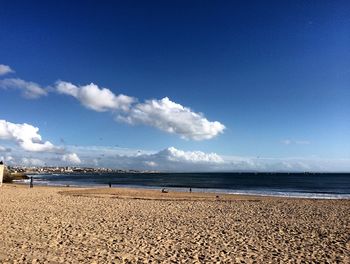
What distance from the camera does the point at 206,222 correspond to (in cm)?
1738

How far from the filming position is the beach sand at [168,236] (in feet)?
34.5

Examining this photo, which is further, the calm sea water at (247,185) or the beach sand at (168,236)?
the calm sea water at (247,185)

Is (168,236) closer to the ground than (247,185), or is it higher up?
higher up

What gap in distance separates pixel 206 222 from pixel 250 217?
10.2ft

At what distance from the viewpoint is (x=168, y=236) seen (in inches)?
535

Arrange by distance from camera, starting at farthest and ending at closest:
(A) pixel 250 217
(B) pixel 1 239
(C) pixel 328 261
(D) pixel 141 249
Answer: (A) pixel 250 217 → (B) pixel 1 239 → (D) pixel 141 249 → (C) pixel 328 261

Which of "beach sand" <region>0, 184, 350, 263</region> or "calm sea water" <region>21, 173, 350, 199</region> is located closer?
"beach sand" <region>0, 184, 350, 263</region>

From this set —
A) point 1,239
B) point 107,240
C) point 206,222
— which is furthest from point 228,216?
point 1,239

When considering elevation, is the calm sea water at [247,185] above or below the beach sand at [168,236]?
below

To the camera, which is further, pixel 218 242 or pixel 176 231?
pixel 176 231

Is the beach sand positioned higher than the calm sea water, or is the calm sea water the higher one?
the beach sand

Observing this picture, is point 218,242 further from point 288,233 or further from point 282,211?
point 282,211

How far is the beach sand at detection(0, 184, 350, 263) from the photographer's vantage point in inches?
414

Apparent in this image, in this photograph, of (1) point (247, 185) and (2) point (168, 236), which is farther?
(1) point (247, 185)
